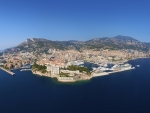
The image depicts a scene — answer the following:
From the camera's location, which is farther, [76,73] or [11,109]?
[76,73]

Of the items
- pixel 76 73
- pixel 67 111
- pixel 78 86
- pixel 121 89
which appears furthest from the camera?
pixel 76 73

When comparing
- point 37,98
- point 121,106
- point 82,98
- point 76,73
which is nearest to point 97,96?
point 82,98

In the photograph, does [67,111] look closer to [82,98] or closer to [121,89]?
[82,98]

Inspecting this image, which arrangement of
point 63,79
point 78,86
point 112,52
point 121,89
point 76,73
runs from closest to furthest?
point 121,89 → point 78,86 → point 63,79 → point 76,73 → point 112,52

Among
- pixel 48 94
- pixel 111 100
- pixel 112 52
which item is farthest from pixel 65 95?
pixel 112 52

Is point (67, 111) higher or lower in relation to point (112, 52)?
lower

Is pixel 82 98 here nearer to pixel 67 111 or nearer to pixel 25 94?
pixel 67 111
